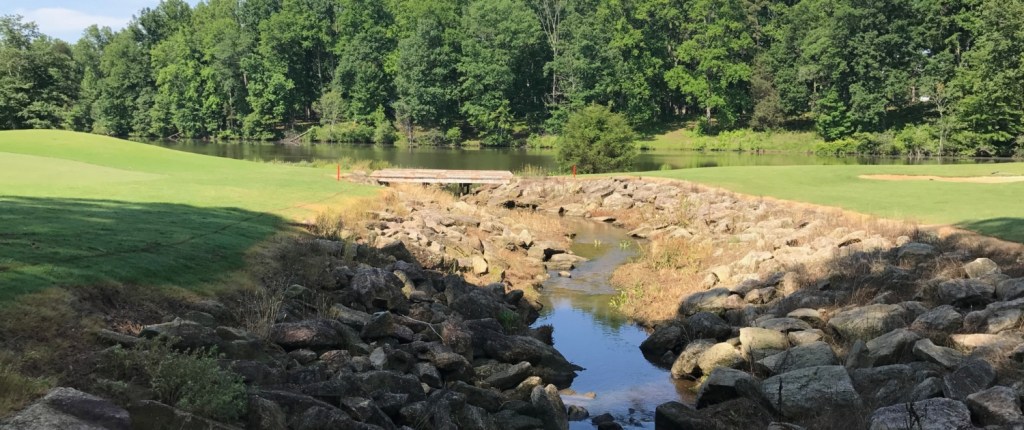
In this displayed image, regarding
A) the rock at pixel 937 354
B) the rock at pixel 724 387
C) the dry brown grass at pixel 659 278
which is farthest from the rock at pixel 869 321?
the dry brown grass at pixel 659 278

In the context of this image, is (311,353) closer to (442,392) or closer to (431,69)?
(442,392)

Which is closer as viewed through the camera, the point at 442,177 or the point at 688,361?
the point at 688,361

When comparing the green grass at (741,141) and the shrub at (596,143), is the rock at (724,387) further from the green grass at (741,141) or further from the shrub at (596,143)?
the green grass at (741,141)

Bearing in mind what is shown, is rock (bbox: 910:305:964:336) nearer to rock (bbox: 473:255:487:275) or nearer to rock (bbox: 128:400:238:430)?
rock (bbox: 128:400:238:430)

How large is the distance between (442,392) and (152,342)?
3.02m

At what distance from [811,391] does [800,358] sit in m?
1.35

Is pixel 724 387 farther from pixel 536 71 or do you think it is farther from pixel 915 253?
pixel 536 71

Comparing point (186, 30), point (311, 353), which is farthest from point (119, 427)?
point (186, 30)

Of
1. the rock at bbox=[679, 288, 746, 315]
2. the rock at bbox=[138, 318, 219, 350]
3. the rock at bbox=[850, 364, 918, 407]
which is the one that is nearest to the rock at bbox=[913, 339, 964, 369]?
the rock at bbox=[850, 364, 918, 407]

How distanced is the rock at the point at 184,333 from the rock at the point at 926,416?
681 centimetres

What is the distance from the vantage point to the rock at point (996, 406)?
7301mm

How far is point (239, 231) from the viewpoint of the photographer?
14078 mm

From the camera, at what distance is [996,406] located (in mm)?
7422

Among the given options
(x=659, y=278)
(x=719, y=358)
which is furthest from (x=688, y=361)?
(x=659, y=278)
